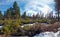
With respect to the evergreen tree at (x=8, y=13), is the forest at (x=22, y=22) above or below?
below

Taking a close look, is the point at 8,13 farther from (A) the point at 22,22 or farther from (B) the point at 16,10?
(A) the point at 22,22

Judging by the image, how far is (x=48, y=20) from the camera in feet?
8.39

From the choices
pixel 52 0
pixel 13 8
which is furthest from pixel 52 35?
pixel 13 8

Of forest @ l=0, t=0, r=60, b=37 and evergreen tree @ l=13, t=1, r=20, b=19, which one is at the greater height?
evergreen tree @ l=13, t=1, r=20, b=19

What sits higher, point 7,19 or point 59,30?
point 7,19

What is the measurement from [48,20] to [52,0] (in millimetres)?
334

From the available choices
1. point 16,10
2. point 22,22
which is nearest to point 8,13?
point 16,10

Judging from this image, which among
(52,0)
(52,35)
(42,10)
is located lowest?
(52,35)

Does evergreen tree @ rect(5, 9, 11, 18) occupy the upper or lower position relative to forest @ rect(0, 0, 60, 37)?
upper

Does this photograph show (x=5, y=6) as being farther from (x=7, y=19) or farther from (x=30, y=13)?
(x=30, y=13)

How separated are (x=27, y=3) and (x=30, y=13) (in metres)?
0.17

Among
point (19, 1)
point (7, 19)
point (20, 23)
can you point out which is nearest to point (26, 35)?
point (20, 23)

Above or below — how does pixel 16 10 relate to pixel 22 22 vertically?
above

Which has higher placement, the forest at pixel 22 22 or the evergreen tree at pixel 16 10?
the evergreen tree at pixel 16 10
